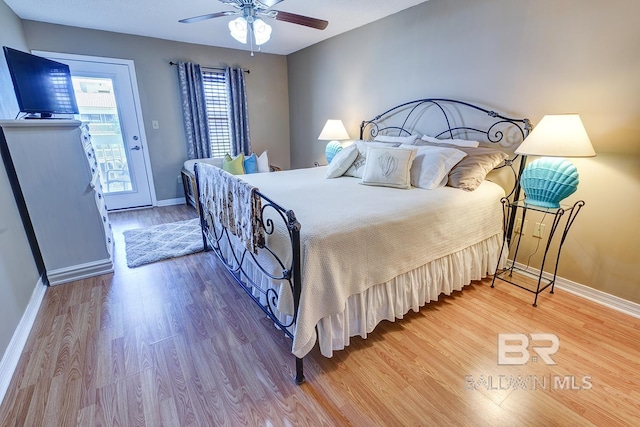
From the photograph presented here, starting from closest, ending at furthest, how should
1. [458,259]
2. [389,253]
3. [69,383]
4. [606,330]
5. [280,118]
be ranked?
1. [69,383]
2. [389,253]
3. [606,330]
4. [458,259]
5. [280,118]

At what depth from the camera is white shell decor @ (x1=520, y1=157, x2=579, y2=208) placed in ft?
6.38

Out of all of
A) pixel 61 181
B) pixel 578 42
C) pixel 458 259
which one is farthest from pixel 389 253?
pixel 61 181

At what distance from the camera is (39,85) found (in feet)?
8.36

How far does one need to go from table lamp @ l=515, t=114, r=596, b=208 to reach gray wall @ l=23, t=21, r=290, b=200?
4194 mm

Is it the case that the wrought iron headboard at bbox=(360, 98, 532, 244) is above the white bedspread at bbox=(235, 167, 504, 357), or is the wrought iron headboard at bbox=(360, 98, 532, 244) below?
above

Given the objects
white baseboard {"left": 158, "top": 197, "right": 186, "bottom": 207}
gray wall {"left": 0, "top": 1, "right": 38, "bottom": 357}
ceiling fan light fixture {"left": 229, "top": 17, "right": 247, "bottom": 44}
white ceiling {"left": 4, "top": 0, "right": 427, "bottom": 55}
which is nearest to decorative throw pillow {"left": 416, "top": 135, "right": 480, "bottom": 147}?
white ceiling {"left": 4, "top": 0, "right": 427, "bottom": 55}

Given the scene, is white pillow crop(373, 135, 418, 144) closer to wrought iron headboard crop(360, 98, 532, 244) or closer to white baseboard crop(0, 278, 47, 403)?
wrought iron headboard crop(360, 98, 532, 244)

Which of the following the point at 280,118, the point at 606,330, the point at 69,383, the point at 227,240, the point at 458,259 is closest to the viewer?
the point at 69,383

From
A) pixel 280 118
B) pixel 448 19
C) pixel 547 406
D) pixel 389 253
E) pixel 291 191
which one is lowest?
pixel 547 406

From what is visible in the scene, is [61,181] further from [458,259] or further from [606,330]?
[606,330]

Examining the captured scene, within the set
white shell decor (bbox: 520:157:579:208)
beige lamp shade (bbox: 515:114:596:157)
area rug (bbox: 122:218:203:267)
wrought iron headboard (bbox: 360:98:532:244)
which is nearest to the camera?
beige lamp shade (bbox: 515:114:596:157)

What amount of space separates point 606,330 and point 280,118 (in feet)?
16.5

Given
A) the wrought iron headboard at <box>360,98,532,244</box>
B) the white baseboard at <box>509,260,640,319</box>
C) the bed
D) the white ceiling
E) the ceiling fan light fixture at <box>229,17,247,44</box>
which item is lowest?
the white baseboard at <box>509,260,640,319</box>

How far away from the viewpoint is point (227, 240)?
7.86ft
